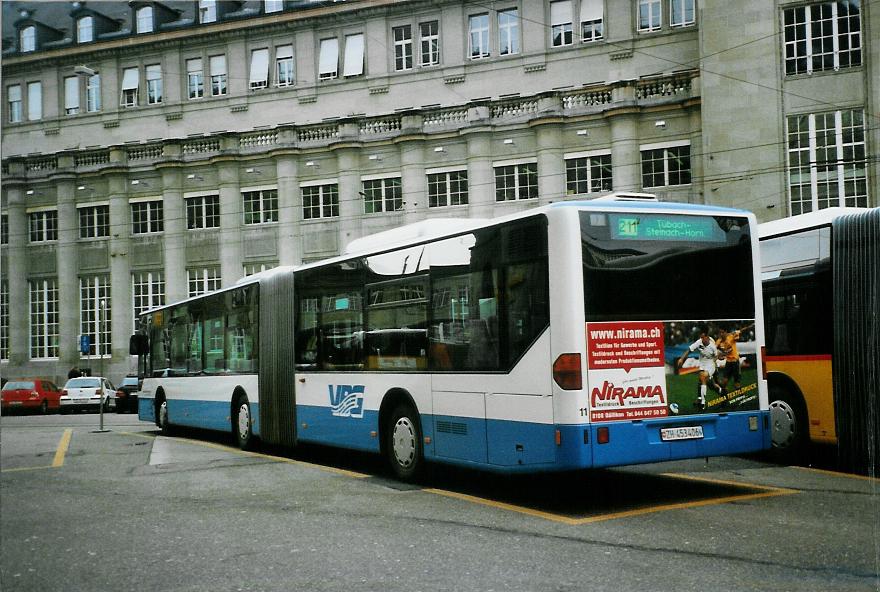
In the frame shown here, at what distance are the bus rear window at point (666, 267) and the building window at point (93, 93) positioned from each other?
5.91 m

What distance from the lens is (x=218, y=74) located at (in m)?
14.9

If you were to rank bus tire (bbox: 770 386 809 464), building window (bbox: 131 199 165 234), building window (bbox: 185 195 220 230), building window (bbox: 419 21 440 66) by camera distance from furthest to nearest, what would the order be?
1. building window (bbox: 185 195 220 230)
2. building window (bbox: 131 199 165 234)
3. building window (bbox: 419 21 440 66)
4. bus tire (bbox: 770 386 809 464)

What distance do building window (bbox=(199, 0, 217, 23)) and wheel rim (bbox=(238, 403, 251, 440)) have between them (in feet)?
20.7

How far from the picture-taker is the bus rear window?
8.98 m

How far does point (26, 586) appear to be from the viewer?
5652mm

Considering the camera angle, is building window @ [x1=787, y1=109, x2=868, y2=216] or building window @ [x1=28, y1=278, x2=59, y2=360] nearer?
building window @ [x1=28, y1=278, x2=59, y2=360]

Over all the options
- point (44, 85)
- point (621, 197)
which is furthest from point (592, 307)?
point (44, 85)

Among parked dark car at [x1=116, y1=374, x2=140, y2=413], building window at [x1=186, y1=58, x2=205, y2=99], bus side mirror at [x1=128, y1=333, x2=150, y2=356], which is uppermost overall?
building window at [x1=186, y1=58, x2=205, y2=99]

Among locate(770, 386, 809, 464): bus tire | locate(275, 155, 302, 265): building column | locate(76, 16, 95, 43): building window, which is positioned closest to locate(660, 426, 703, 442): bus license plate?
locate(770, 386, 809, 464): bus tire

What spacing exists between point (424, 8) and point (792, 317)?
12.3 meters

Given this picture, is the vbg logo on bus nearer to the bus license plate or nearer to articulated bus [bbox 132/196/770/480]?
articulated bus [bbox 132/196/770/480]

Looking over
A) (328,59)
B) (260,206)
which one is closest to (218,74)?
(328,59)

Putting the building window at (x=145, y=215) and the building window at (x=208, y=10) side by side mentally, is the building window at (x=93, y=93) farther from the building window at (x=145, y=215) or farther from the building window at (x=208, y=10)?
the building window at (x=145, y=215)

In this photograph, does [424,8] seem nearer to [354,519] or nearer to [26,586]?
[354,519]
